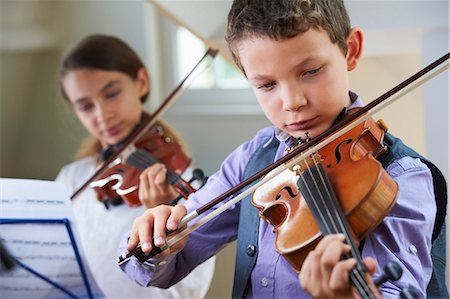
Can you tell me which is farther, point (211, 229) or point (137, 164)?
point (137, 164)

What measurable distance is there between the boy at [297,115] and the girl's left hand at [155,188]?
0.99 feet

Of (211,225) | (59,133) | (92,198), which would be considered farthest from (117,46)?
(211,225)

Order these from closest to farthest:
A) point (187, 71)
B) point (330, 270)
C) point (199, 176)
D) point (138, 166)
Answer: point (330, 270) → point (199, 176) → point (138, 166) → point (187, 71)

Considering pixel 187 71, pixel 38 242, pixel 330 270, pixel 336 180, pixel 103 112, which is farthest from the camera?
pixel 187 71

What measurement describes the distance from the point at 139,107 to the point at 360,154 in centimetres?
73

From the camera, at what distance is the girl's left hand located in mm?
1201

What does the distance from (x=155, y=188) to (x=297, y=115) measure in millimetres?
466

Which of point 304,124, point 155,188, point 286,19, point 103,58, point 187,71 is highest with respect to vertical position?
point 286,19

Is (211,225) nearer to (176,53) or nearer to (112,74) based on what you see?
(112,74)

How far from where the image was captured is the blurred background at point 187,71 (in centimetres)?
100

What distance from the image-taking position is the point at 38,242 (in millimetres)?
1039

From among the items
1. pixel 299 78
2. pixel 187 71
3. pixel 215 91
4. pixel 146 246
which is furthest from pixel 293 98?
pixel 187 71

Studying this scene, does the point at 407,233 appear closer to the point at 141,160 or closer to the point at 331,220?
the point at 331,220

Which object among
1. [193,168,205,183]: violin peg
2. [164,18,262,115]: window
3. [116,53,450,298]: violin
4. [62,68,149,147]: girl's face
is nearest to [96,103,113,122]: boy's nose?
[62,68,149,147]: girl's face
